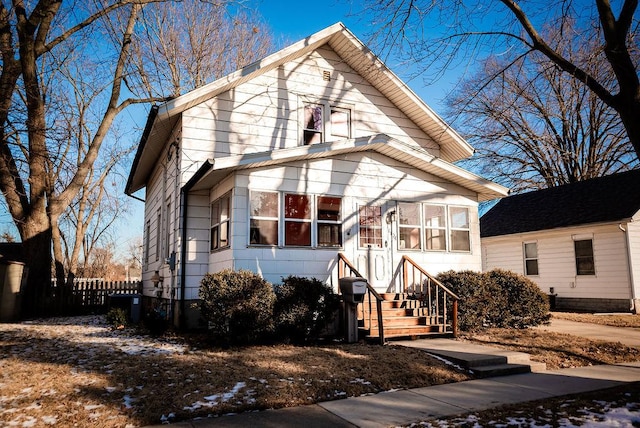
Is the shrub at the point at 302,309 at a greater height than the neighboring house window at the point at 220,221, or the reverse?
the neighboring house window at the point at 220,221

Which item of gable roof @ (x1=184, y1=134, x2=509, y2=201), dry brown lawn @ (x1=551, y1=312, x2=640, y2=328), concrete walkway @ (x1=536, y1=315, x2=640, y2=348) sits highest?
gable roof @ (x1=184, y1=134, x2=509, y2=201)

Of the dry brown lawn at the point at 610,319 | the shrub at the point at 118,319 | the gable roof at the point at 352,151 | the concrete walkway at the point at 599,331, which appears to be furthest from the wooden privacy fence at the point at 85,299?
the dry brown lawn at the point at 610,319

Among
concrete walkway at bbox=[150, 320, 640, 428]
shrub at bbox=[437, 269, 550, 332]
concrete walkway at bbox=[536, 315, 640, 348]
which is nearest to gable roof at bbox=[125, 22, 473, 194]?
shrub at bbox=[437, 269, 550, 332]

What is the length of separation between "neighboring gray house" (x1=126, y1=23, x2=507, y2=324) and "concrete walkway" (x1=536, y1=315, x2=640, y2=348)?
2.63 metres

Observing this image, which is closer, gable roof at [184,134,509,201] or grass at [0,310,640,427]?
grass at [0,310,640,427]

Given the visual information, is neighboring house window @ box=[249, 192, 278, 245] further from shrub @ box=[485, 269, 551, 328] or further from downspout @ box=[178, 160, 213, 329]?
shrub @ box=[485, 269, 551, 328]

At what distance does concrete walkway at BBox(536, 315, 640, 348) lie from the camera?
32.4 feet

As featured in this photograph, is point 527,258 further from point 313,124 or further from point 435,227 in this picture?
→ point 313,124

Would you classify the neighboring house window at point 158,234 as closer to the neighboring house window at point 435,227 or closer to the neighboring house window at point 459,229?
the neighboring house window at point 435,227

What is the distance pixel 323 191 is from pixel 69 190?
9852mm

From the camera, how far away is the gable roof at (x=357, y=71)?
36.7 feet

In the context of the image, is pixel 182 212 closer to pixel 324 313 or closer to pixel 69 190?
pixel 324 313

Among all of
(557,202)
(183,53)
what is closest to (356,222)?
(557,202)

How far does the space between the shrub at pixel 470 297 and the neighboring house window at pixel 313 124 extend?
5166 mm
